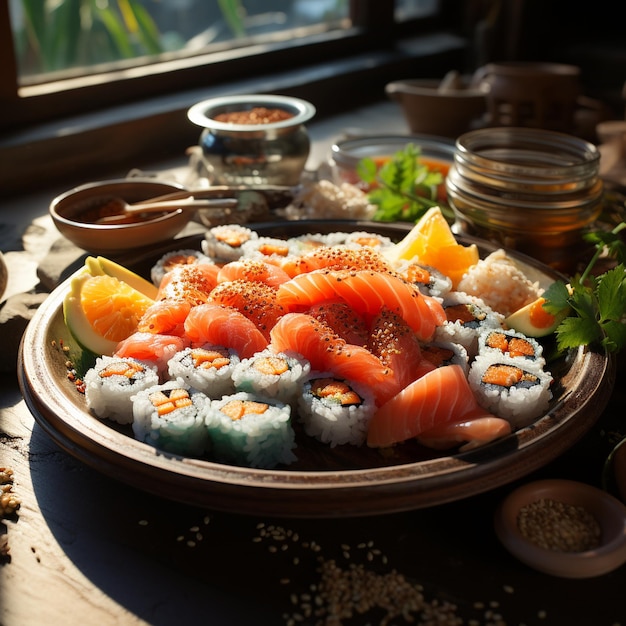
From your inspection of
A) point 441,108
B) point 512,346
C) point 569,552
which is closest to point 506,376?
point 512,346

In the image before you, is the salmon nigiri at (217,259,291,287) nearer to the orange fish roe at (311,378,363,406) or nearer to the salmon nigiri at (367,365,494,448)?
the orange fish roe at (311,378,363,406)

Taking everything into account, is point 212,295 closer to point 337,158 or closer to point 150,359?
point 150,359

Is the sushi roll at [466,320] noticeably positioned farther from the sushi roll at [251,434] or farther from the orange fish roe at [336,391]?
the sushi roll at [251,434]

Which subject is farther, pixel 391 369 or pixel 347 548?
pixel 391 369

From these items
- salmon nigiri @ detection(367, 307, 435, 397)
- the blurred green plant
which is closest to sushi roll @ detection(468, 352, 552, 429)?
salmon nigiri @ detection(367, 307, 435, 397)

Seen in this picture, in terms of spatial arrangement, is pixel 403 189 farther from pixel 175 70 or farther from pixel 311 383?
pixel 175 70

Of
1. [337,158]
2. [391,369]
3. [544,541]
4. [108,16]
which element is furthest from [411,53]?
[544,541]
